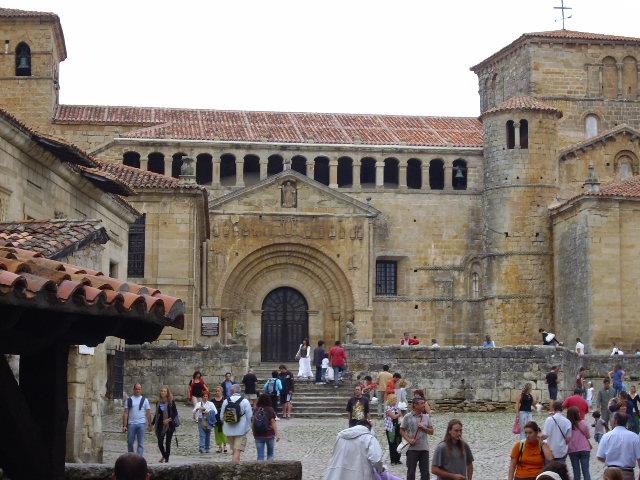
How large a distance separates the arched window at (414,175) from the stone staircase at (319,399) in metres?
15.8

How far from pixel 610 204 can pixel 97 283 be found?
→ 1540 inches

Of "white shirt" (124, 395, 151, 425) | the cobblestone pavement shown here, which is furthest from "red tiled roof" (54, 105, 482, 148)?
"white shirt" (124, 395, 151, 425)

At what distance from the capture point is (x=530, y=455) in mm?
13547

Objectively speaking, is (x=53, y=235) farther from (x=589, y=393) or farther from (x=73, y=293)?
(x=589, y=393)

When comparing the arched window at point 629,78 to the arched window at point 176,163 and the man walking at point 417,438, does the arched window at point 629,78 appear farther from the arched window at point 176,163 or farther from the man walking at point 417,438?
the man walking at point 417,438

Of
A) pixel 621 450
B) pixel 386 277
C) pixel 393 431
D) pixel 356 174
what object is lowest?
pixel 393 431

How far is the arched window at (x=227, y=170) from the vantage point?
48966 millimetres

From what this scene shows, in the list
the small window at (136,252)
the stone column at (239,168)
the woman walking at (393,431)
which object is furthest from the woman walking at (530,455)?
the stone column at (239,168)

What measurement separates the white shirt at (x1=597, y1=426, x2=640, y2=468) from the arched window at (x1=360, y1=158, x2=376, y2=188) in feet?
115

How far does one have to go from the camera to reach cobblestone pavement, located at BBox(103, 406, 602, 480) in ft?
70.8

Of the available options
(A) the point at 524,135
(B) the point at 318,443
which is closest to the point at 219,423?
(B) the point at 318,443

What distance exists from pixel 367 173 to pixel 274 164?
11.7 feet

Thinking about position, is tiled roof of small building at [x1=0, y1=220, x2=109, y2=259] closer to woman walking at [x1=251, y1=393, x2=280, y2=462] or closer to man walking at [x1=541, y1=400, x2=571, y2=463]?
woman walking at [x1=251, y1=393, x2=280, y2=462]

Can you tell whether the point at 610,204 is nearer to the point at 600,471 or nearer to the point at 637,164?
the point at 637,164
